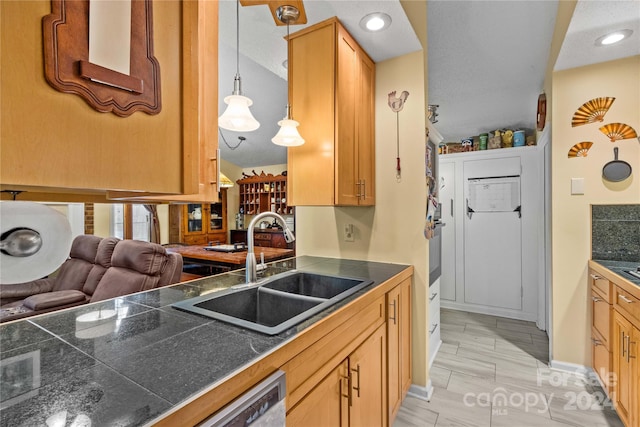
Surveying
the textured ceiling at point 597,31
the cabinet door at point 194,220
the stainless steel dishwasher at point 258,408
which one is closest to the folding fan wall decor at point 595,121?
the textured ceiling at point 597,31

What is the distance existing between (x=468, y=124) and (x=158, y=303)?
12.3ft

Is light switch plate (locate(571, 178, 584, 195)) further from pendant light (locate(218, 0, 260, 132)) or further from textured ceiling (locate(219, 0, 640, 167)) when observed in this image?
pendant light (locate(218, 0, 260, 132))

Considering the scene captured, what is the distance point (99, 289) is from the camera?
2639mm

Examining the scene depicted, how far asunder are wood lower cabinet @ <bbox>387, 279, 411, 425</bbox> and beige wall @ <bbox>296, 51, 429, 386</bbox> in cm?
12

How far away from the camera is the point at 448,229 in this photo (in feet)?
12.2

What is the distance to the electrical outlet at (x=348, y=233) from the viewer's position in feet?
7.43

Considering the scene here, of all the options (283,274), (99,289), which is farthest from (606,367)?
(99,289)

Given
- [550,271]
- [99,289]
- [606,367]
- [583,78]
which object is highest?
[583,78]

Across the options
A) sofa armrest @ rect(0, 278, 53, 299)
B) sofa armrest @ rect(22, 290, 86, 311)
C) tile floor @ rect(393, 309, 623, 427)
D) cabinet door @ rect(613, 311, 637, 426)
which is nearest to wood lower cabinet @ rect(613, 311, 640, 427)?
cabinet door @ rect(613, 311, 637, 426)

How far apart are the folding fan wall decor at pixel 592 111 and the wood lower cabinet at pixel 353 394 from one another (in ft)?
7.01

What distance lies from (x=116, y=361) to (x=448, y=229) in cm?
366

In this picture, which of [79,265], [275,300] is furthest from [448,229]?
[79,265]

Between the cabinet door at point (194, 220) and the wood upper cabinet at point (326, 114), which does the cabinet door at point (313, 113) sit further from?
the cabinet door at point (194, 220)

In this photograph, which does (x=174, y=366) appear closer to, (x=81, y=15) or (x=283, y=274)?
(x=81, y=15)
